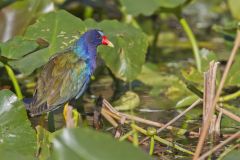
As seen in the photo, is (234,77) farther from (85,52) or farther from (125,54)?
(85,52)

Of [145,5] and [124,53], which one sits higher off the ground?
[145,5]

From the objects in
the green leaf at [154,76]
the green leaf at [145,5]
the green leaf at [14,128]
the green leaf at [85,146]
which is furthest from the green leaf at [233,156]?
the green leaf at [154,76]

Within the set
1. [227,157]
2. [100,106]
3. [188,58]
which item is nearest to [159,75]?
[188,58]

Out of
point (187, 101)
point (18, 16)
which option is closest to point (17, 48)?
point (187, 101)

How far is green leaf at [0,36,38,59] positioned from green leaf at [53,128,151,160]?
58.3 inches

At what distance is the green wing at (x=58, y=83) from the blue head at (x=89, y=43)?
0.08m

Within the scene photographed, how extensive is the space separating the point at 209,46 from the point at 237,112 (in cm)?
216

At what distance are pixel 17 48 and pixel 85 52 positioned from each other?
381 millimetres

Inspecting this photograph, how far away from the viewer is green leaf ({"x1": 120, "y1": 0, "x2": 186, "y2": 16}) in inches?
198

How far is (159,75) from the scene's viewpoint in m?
5.70

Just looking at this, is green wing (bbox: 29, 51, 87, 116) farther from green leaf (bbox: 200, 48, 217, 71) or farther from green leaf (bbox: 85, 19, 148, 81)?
green leaf (bbox: 200, 48, 217, 71)

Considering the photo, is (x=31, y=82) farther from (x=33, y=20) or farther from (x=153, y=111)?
(x=153, y=111)

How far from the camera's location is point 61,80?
13.1ft

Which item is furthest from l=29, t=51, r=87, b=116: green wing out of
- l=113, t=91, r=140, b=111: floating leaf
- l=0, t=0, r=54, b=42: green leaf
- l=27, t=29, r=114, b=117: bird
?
l=0, t=0, r=54, b=42: green leaf
